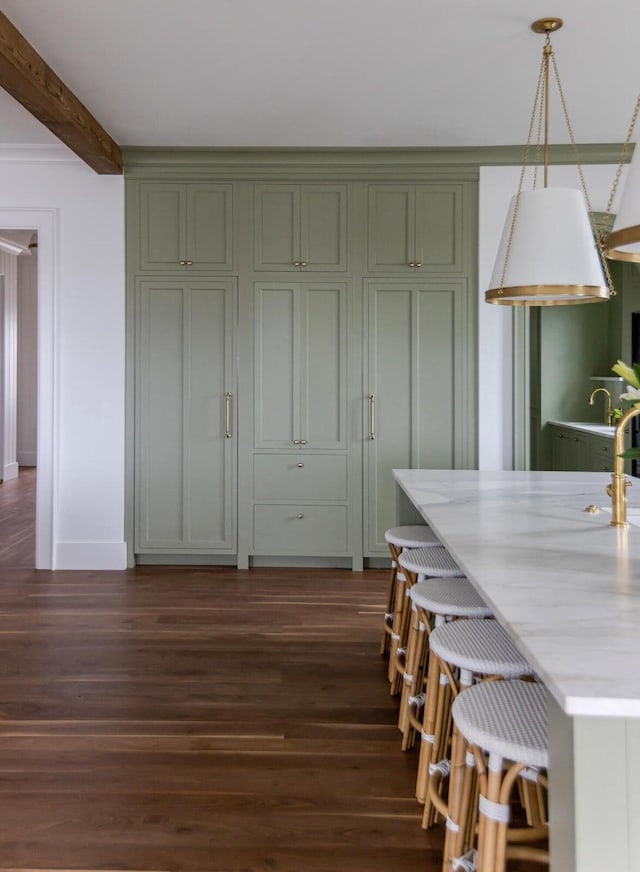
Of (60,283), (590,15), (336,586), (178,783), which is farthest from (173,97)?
(178,783)

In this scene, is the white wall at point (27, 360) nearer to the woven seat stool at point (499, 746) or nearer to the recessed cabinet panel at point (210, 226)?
the recessed cabinet panel at point (210, 226)

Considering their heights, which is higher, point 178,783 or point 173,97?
point 173,97

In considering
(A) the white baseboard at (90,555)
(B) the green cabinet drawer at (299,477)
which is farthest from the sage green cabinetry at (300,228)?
(A) the white baseboard at (90,555)

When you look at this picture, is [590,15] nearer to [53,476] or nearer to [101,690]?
[101,690]

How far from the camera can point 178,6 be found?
9.89 feet

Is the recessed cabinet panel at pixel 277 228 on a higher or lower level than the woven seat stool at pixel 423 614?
higher

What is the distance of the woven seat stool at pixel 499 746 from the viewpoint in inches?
54.1

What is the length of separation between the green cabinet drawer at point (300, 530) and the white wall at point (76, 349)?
37.3 inches

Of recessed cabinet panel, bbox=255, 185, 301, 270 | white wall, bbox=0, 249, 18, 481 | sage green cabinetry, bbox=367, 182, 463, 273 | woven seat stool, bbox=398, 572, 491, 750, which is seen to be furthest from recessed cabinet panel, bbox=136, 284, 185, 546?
white wall, bbox=0, 249, 18, 481

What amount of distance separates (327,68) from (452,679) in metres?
2.99

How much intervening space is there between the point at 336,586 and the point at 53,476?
6.62 ft

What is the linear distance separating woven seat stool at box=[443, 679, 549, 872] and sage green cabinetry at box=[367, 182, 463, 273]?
3710 mm

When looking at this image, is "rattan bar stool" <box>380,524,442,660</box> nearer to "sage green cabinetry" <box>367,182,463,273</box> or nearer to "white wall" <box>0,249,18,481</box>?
"sage green cabinetry" <box>367,182,463,273</box>

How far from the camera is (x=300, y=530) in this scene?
498cm
